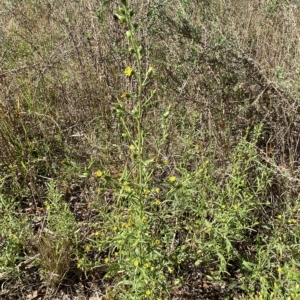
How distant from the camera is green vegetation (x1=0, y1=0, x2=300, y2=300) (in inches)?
85.6

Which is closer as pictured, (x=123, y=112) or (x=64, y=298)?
(x=123, y=112)

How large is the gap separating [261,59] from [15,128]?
214 cm

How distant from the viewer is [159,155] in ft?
9.09

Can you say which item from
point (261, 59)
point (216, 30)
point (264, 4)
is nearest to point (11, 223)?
point (216, 30)

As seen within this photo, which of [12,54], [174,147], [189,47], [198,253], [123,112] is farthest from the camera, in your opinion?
[12,54]

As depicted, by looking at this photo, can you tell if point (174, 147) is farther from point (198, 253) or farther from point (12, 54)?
point (12, 54)

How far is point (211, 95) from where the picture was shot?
3010mm

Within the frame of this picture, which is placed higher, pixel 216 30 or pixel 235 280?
pixel 216 30

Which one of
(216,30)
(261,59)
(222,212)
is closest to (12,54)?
(216,30)

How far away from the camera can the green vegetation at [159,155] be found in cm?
217

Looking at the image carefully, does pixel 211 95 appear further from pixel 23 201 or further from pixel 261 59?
pixel 23 201

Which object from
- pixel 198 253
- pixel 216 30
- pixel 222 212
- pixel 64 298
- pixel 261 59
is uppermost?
pixel 216 30

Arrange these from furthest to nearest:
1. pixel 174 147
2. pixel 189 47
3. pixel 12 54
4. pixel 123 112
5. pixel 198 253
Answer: pixel 12 54 → pixel 189 47 → pixel 174 147 → pixel 198 253 → pixel 123 112

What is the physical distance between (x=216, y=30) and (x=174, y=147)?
1007 mm
